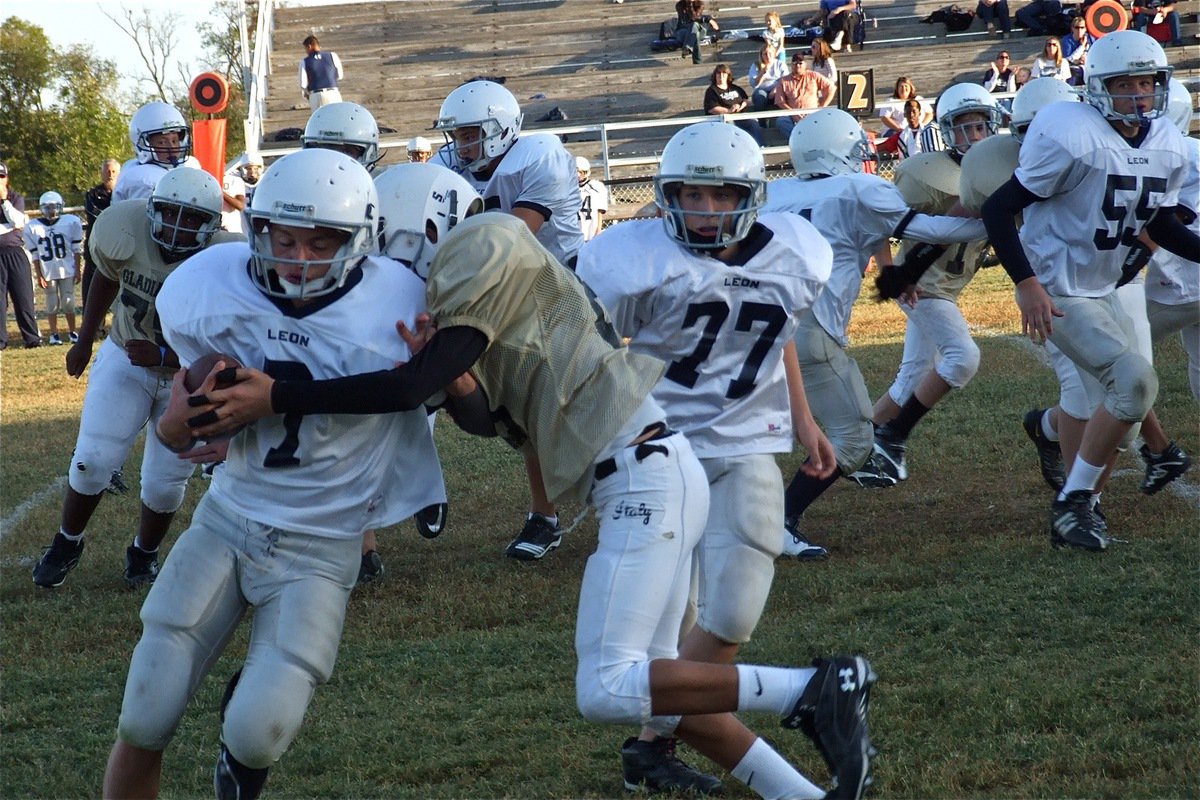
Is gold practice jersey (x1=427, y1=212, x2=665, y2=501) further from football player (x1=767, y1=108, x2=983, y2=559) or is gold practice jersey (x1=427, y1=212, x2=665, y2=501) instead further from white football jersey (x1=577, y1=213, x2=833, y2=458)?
football player (x1=767, y1=108, x2=983, y2=559)

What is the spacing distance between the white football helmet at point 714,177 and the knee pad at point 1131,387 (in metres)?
2.27

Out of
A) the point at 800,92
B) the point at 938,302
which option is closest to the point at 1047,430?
the point at 938,302

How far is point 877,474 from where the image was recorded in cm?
686

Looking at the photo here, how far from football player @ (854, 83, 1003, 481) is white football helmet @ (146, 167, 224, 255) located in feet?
9.79

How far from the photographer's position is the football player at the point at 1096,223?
527cm

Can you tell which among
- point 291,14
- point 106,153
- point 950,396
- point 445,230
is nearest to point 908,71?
point 291,14

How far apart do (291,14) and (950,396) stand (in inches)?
673

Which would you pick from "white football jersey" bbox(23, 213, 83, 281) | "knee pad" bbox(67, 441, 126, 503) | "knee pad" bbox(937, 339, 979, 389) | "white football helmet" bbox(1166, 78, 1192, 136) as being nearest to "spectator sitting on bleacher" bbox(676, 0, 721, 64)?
"white football jersey" bbox(23, 213, 83, 281)

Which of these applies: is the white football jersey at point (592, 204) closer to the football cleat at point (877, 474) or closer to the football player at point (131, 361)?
the football cleat at point (877, 474)

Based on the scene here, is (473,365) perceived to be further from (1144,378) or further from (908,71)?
(908,71)

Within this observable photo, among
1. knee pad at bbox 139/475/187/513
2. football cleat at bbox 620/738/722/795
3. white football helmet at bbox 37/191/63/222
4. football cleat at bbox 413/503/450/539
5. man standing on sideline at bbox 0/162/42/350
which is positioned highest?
football cleat at bbox 413/503/450/539

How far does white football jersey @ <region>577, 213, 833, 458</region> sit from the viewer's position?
3.61 meters

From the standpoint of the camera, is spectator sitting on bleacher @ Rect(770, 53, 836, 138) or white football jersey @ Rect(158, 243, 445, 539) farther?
spectator sitting on bleacher @ Rect(770, 53, 836, 138)

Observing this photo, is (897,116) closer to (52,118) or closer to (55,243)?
(55,243)
